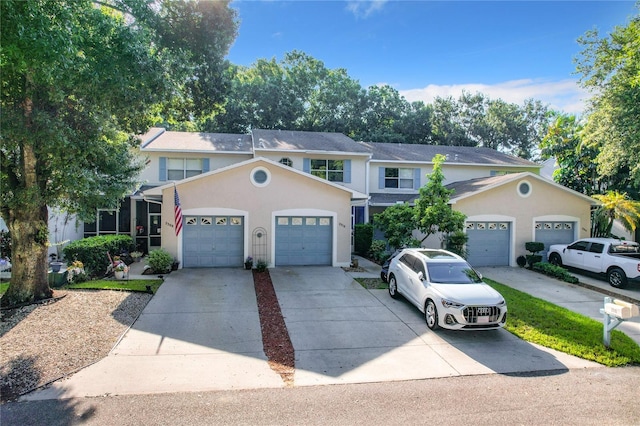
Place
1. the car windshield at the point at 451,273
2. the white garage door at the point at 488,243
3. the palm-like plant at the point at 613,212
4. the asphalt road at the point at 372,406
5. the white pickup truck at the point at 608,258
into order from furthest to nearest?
the white garage door at the point at 488,243 → the palm-like plant at the point at 613,212 → the white pickup truck at the point at 608,258 → the car windshield at the point at 451,273 → the asphalt road at the point at 372,406

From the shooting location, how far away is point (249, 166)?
1564 centimetres

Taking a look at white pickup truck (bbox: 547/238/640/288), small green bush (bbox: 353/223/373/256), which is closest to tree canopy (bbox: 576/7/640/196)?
white pickup truck (bbox: 547/238/640/288)

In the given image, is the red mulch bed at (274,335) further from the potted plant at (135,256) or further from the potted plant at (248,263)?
the potted plant at (135,256)

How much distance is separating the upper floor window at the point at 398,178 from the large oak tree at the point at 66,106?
1418 cm

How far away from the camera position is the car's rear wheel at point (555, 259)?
17.2 meters

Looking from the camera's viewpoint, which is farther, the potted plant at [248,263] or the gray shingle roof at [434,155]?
the gray shingle roof at [434,155]

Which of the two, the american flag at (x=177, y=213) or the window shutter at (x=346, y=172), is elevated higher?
the window shutter at (x=346, y=172)

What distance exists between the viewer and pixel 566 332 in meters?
9.02

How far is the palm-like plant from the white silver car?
12770 millimetres

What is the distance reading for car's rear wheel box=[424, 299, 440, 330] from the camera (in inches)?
348

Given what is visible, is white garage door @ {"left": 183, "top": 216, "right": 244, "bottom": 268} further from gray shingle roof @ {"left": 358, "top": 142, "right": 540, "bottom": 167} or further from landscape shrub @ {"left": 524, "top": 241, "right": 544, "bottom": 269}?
landscape shrub @ {"left": 524, "top": 241, "right": 544, "bottom": 269}

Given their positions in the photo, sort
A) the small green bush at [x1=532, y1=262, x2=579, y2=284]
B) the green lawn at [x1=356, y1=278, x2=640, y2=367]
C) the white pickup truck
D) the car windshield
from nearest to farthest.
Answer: the green lawn at [x1=356, y1=278, x2=640, y2=367] → the car windshield → the white pickup truck → the small green bush at [x1=532, y1=262, x2=579, y2=284]

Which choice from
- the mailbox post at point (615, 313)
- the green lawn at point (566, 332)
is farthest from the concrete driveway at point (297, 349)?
the mailbox post at point (615, 313)

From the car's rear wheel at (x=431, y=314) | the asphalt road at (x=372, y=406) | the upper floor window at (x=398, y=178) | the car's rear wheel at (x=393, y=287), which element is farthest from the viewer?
the upper floor window at (x=398, y=178)
